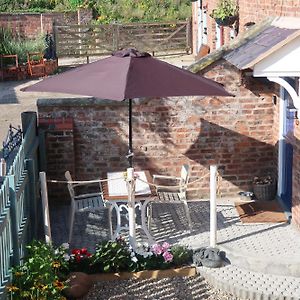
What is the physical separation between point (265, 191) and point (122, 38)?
54.6 ft

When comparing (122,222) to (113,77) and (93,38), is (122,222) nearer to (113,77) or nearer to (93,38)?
(113,77)

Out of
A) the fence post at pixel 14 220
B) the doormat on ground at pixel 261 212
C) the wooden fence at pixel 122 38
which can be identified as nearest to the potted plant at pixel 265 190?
the doormat on ground at pixel 261 212

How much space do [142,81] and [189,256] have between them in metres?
2.19

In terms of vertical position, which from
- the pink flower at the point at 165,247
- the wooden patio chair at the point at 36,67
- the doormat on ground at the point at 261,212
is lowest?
the doormat on ground at the point at 261,212

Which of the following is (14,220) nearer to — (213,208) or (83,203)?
(83,203)

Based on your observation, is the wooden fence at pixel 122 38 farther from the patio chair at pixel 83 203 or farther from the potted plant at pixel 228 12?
the patio chair at pixel 83 203

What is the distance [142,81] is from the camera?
24.8 feet

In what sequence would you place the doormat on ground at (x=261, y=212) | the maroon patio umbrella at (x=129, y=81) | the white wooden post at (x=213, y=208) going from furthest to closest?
the doormat on ground at (x=261, y=212) < the white wooden post at (x=213, y=208) < the maroon patio umbrella at (x=129, y=81)

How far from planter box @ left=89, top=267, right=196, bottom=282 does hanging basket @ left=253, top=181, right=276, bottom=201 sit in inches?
106

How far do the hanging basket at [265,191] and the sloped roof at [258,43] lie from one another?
1.99 meters

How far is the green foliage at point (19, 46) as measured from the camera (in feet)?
76.1

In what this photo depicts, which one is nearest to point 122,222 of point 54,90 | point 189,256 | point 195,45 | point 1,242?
point 189,256

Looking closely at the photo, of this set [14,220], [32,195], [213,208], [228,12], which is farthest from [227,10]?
[14,220]

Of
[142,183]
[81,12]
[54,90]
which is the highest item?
[81,12]
